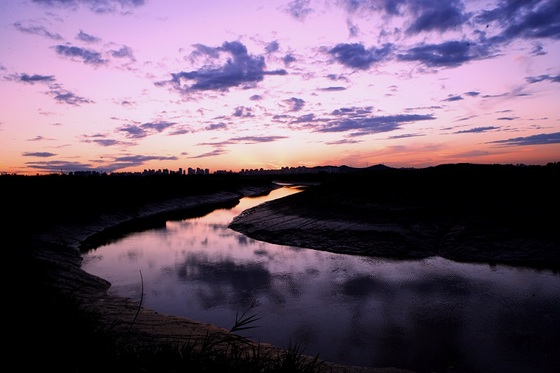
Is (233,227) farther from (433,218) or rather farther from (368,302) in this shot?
(368,302)

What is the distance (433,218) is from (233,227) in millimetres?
14147

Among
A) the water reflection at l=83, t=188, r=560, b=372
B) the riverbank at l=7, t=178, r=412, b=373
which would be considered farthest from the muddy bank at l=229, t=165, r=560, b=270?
the riverbank at l=7, t=178, r=412, b=373

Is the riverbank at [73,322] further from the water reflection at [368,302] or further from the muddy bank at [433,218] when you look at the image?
the muddy bank at [433,218]

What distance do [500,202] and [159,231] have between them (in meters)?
22.9

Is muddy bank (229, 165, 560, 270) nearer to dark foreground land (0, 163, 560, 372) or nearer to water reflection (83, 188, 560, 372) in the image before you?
dark foreground land (0, 163, 560, 372)

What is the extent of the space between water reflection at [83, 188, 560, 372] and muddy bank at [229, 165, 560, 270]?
1662mm

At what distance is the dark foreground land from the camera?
469 centimetres

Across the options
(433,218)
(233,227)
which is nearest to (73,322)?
(433,218)

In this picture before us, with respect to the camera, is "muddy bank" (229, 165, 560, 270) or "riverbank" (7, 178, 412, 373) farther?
"muddy bank" (229, 165, 560, 270)

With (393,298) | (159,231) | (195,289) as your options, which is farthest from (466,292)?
(159,231)

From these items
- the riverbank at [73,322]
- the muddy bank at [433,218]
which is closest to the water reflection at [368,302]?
the riverbank at [73,322]

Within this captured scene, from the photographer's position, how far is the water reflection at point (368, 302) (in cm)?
841

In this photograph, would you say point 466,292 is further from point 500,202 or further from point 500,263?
point 500,202

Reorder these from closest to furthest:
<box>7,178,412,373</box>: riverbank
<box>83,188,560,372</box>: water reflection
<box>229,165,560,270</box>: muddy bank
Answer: <box>7,178,412,373</box>: riverbank, <box>83,188,560,372</box>: water reflection, <box>229,165,560,270</box>: muddy bank
